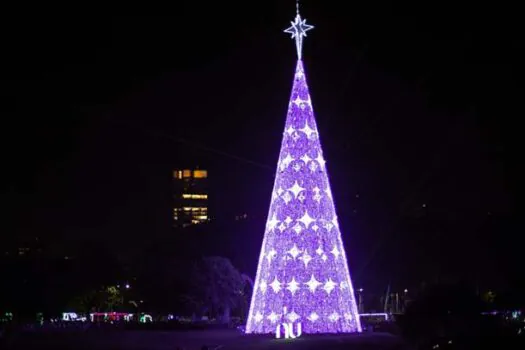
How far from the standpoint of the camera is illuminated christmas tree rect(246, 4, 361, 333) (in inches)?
1128

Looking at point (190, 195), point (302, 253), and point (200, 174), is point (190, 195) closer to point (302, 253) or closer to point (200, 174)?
point (200, 174)

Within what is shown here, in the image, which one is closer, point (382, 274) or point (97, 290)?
point (382, 274)

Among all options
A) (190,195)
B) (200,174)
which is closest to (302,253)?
(190,195)

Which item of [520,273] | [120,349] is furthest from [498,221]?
[120,349]

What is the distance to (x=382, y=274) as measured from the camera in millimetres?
54438

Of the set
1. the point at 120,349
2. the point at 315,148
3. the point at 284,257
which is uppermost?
the point at 315,148

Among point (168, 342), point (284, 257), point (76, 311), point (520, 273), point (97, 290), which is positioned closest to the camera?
point (284, 257)

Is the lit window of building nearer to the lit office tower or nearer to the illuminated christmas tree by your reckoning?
the lit office tower

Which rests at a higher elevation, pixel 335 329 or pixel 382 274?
pixel 382 274

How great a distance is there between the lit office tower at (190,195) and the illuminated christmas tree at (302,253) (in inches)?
5869

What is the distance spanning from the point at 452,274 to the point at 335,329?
2419cm

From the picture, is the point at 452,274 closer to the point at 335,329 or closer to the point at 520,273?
the point at 520,273

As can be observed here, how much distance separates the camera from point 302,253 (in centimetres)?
2873

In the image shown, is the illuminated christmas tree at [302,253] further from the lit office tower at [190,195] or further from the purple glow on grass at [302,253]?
the lit office tower at [190,195]
